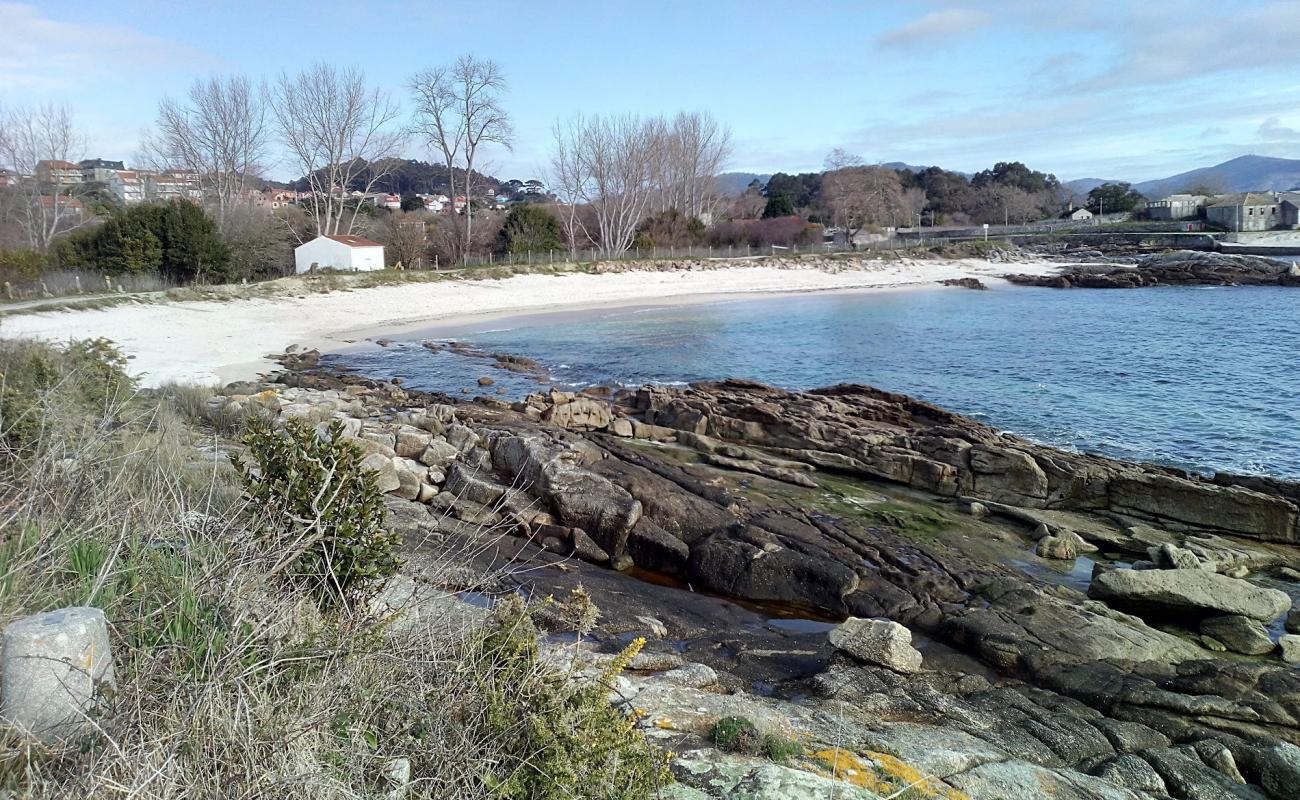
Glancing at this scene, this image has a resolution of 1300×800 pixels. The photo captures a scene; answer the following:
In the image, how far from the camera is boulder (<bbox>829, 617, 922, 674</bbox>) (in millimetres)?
6852

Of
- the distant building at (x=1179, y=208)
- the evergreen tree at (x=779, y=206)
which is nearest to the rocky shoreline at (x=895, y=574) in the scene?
the evergreen tree at (x=779, y=206)

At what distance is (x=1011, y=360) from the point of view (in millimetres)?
26688

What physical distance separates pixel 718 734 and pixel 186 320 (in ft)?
92.3

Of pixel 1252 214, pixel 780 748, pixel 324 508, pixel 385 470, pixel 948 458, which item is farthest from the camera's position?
pixel 1252 214

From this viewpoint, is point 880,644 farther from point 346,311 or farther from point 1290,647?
point 346,311

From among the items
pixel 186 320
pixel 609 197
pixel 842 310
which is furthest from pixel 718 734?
pixel 609 197

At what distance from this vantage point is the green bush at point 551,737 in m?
3.39

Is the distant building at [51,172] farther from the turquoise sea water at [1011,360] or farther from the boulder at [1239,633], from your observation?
the boulder at [1239,633]

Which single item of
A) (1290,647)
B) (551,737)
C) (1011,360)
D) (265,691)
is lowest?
(1290,647)

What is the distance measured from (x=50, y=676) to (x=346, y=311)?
33.3 metres

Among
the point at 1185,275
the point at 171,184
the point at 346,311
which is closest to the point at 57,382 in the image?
the point at 346,311

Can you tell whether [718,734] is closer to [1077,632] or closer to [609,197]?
[1077,632]

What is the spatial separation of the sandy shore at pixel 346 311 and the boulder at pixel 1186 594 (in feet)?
59.9

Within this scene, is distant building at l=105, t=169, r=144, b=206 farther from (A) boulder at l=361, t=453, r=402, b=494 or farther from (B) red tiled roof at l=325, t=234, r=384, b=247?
(A) boulder at l=361, t=453, r=402, b=494
